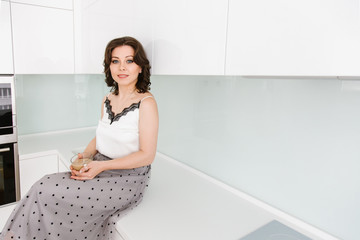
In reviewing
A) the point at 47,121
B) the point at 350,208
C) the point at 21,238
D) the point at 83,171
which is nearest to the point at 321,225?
the point at 350,208

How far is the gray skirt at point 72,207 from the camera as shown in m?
1.08

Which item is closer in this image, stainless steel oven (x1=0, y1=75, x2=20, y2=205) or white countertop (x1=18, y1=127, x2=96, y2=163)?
stainless steel oven (x1=0, y1=75, x2=20, y2=205)

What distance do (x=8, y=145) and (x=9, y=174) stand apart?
0.66 ft

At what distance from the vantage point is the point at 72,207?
1.12 metres

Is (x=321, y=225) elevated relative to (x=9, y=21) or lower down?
lower down

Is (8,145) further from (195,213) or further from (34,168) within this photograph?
(195,213)

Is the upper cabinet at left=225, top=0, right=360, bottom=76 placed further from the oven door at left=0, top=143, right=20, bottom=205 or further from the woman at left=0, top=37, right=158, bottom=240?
the oven door at left=0, top=143, right=20, bottom=205

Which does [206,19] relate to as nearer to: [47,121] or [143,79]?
[143,79]

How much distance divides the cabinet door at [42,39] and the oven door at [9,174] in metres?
0.51

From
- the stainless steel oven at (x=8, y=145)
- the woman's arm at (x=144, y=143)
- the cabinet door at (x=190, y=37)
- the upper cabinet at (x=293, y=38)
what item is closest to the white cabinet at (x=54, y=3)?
the stainless steel oven at (x=8, y=145)

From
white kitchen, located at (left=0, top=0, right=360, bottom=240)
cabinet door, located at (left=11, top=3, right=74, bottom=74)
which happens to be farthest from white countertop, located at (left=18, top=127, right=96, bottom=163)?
cabinet door, located at (left=11, top=3, right=74, bottom=74)

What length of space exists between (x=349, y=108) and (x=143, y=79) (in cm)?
91

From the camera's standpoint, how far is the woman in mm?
1093

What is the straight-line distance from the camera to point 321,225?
110cm
